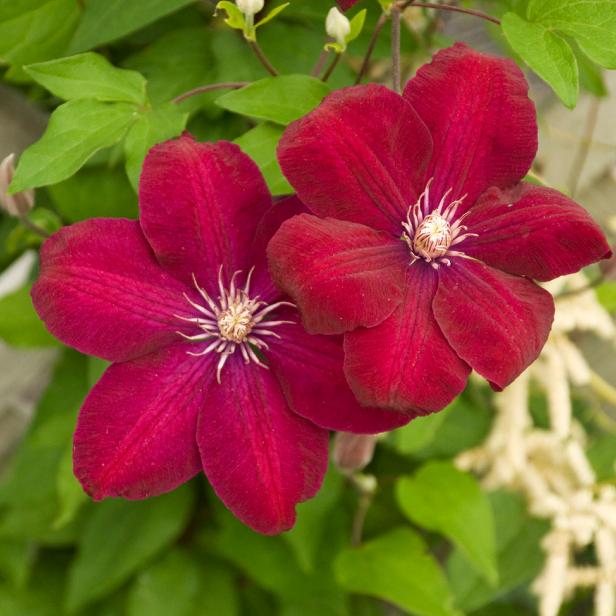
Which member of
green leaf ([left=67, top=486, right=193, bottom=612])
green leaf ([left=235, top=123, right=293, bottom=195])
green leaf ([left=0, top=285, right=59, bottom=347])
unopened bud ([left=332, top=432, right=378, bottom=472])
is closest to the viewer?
green leaf ([left=235, top=123, right=293, bottom=195])

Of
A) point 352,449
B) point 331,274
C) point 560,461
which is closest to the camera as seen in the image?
point 331,274

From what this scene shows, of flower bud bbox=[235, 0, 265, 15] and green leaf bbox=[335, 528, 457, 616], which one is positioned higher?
flower bud bbox=[235, 0, 265, 15]

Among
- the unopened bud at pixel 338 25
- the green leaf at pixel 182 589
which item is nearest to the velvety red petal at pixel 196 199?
the unopened bud at pixel 338 25

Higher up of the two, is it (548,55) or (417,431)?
(548,55)

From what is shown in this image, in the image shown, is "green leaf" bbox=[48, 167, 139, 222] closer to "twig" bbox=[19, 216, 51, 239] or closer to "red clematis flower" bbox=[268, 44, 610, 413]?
"twig" bbox=[19, 216, 51, 239]

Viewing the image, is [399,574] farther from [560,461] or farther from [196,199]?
[196,199]

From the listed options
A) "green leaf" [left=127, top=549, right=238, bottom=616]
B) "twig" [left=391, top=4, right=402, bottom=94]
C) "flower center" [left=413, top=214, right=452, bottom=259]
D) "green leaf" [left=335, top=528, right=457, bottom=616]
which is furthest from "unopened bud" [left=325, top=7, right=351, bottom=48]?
"green leaf" [left=127, top=549, right=238, bottom=616]

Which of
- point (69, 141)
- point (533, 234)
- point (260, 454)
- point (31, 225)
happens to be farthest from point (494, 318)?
point (31, 225)

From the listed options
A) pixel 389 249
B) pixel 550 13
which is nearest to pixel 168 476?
pixel 389 249

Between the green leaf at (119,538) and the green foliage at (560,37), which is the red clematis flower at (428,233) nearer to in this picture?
the green foliage at (560,37)
